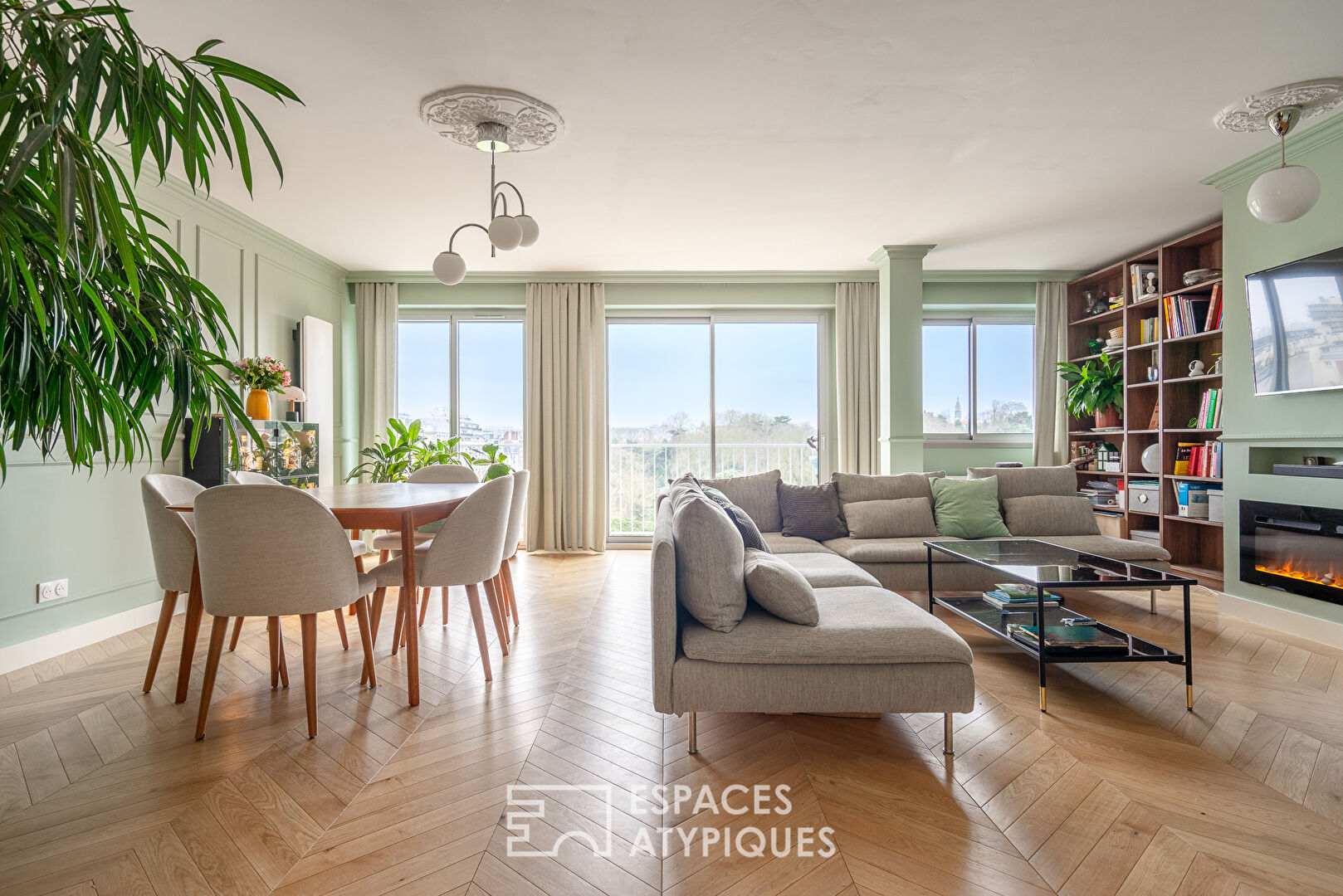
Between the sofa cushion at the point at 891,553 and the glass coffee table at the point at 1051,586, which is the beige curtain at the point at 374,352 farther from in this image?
the glass coffee table at the point at 1051,586

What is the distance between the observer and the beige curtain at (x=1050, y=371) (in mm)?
6027

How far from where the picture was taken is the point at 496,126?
3117 millimetres

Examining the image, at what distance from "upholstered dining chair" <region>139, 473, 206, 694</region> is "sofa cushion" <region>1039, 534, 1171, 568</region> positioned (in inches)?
161

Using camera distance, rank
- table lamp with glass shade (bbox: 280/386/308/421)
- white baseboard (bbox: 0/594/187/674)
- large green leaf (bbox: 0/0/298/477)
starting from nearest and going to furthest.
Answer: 1. large green leaf (bbox: 0/0/298/477)
2. white baseboard (bbox: 0/594/187/674)
3. table lamp with glass shade (bbox: 280/386/308/421)

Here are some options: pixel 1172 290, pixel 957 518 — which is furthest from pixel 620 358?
pixel 1172 290

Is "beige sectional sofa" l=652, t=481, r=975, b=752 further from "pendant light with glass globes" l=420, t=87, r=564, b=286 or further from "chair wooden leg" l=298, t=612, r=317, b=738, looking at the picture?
"pendant light with glass globes" l=420, t=87, r=564, b=286

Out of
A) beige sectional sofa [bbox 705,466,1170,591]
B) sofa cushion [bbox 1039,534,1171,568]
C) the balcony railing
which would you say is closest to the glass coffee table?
beige sectional sofa [bbox 705,466,1170,591]

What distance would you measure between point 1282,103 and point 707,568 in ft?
11.0

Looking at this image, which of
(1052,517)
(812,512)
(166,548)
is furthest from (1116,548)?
(166,548)

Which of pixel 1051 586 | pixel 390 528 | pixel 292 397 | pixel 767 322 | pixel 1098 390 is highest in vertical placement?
pixel 767 322

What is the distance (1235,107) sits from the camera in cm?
304

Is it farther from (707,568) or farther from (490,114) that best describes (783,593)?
(490,114)

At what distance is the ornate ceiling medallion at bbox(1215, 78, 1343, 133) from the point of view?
2850mm

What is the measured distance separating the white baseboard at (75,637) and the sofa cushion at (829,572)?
133 inches
